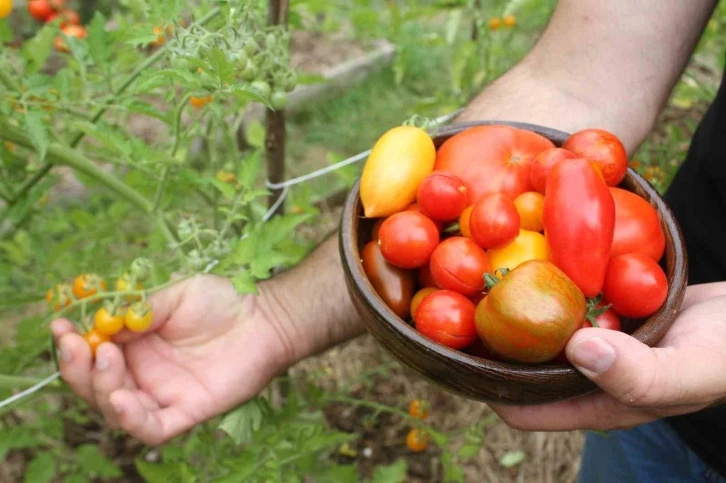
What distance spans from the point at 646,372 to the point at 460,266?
268mm

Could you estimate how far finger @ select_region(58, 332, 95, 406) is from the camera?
3.93ft

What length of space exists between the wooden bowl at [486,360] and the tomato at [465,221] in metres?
0.16

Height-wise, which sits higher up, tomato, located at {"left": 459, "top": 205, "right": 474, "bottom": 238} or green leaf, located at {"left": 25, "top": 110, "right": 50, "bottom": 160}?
green leaf, located at {"left": 25, "top": 110, "right": 50, "bottom": 160}

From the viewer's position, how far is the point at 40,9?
229 centimetres

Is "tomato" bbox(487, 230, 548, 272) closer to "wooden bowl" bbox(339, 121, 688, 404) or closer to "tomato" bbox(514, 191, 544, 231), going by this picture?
"tomato" bbox(514, 191, 544, 231)

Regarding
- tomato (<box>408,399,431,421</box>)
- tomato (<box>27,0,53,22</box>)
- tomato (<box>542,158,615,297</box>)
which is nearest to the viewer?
tomato (<box>542,158,615,297</box>)

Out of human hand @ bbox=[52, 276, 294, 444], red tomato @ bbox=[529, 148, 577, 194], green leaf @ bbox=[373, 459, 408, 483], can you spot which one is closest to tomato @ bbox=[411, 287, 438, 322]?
red tomato @ bbox=[529, 148, 577, 194]

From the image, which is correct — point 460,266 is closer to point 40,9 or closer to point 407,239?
point 407,239

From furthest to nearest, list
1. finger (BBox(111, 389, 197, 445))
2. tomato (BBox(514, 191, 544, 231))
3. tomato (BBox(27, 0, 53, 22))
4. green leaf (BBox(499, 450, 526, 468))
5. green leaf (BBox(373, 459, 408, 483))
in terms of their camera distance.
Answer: tomato (BBox(27, 0, 53, 22)) → green leaf (BBox(499, 450, 526, 468)) → green leaf (BBox(373, 459, 408, 483)) → finger (BBox(111, 389, 197, 445)) → tomato (BBox(514, 191, 544, 231))

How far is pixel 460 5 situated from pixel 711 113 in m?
0.88

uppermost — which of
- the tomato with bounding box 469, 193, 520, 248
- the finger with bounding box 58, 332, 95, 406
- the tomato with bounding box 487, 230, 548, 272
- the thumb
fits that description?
the tomato with bounding box 469, 193, 520, 248

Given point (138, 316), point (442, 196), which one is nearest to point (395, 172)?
point (442, 196)

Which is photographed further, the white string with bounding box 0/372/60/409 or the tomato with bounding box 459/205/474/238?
the white string with bounding box 0/372/60/409

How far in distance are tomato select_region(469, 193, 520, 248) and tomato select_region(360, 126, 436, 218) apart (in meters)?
0.13
